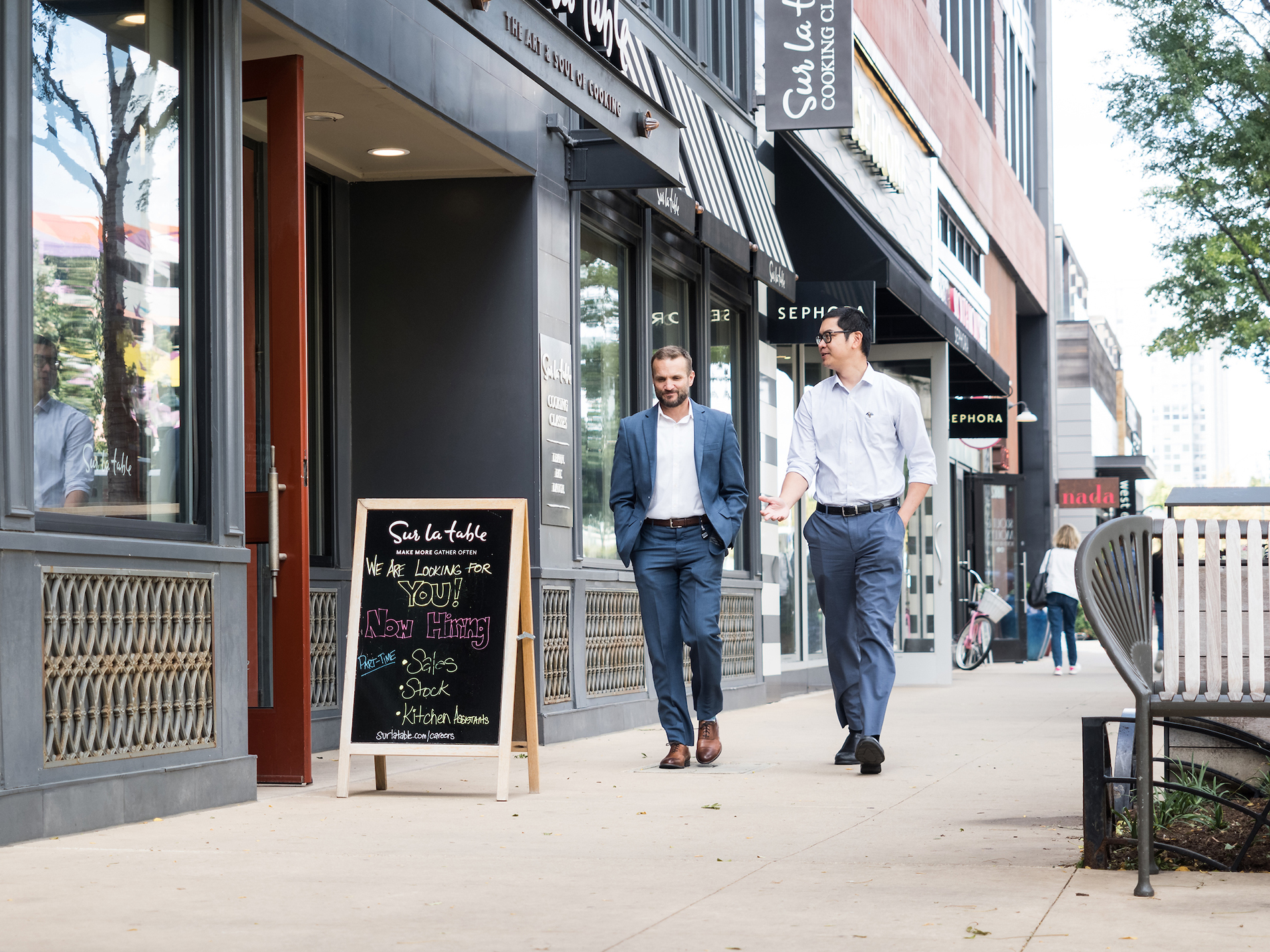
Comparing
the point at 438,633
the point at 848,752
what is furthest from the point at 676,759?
the point at 438,633

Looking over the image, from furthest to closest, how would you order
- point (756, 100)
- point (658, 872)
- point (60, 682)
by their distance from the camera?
point (756, 100) → point (60, 682) → point (658, 872)

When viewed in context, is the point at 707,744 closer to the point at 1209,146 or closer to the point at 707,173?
the point at 707,173

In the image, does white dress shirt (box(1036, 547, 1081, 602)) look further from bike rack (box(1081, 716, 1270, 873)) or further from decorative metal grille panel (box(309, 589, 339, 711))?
bike rack (box(1081, 716, 1270, 873))

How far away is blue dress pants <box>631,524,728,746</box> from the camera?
7.86m

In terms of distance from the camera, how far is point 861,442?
7.82 meters

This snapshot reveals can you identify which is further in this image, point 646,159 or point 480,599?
point 646,159

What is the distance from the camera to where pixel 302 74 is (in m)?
7.64

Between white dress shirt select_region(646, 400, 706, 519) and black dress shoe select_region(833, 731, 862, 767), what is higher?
white dress shirt select_region(646, 400, 706, 519)

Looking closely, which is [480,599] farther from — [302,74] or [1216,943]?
[1216,943]

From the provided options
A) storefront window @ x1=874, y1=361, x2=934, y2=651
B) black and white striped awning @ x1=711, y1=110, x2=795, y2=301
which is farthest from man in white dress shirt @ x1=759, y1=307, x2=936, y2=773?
storefront window @ x1=874, y1=361, x2=934, y2=651

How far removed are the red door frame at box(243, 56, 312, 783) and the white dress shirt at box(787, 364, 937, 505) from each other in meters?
2.22

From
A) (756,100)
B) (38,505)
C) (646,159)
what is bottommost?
(38,505)

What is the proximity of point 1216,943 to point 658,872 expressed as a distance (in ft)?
5.32

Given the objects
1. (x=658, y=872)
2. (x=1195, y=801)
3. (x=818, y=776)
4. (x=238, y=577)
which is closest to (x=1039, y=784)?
(x=818, y=776)
